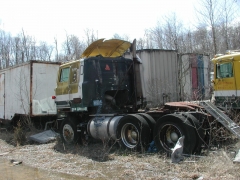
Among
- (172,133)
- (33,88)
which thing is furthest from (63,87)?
(172,133)

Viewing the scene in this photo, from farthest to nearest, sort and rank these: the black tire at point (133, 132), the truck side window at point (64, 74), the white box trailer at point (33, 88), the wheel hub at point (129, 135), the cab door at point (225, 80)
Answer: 1. the white box trailer at point (33, 88)
2. the cab door at point (225, 80)
3. the truck side window at point (64, 74)
4. the wheel hub at point (129, 135)
5. the black tire at point (133, 132)

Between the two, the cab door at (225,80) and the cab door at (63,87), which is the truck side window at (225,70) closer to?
the cab door at (225,80)

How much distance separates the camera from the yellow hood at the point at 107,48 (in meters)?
8.84

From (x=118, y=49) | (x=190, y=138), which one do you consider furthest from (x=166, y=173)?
(x=118, y=49)

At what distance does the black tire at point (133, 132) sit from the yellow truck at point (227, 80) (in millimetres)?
3319

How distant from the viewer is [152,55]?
11984 mm

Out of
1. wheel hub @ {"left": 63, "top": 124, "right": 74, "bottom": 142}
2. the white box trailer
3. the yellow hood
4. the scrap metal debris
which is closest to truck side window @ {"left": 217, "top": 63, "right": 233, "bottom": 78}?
the yellow hood

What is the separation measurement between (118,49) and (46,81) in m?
4.12

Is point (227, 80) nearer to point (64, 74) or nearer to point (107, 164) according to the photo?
point (107, 164)

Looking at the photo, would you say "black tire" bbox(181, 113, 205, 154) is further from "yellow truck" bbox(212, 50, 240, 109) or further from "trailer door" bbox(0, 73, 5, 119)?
"trailer door" bbox(0, 73, 5, 119)

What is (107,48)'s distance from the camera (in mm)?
9148

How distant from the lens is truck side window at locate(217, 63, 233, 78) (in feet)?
30.4

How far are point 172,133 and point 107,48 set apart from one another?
396 cm

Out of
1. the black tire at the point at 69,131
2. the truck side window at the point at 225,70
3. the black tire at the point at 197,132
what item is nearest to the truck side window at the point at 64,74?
the black tire at the point at 69,131
